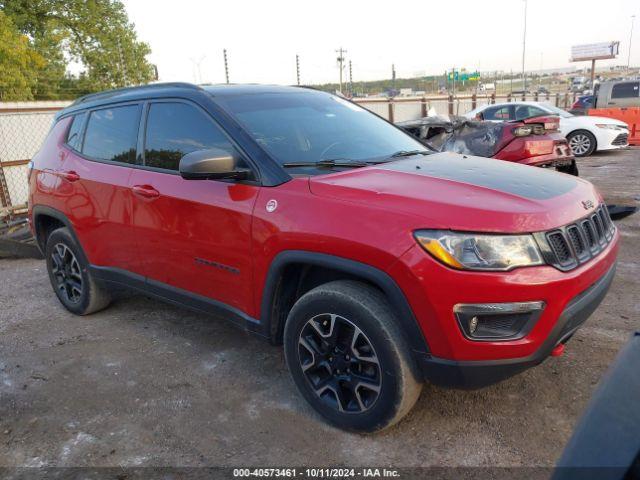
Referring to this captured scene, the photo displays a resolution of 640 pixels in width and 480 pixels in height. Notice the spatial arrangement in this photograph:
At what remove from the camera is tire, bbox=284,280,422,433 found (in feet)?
8.03

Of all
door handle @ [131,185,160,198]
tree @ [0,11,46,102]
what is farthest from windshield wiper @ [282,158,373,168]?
tree @ [0,11,46,102]

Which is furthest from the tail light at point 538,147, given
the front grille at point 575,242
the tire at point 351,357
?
the tire at point 351,357

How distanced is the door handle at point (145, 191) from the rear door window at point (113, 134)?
0.26 metres

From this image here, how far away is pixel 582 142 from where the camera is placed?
13.5 m

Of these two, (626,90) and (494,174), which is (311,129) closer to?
(494,174)

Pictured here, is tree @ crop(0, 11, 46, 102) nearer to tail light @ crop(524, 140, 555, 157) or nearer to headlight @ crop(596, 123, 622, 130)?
headlight @ crop(596, 123, 622, 130)

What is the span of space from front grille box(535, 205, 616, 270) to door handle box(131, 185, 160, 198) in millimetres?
2326

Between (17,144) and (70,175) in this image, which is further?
(17,144)

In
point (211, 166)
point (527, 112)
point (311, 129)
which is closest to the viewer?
point (211, 166)

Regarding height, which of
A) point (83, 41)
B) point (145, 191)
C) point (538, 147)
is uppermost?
point (83, 41)

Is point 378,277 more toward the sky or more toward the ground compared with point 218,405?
more toward the sky

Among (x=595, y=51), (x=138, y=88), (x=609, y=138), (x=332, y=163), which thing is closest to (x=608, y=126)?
(x=609, y=138)

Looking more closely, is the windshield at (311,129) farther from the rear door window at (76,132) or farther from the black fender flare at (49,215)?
the black fender flare at (49,215)

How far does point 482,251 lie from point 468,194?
36 cm
